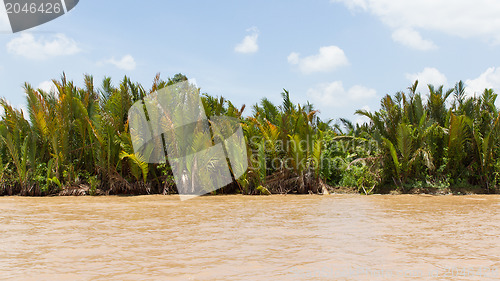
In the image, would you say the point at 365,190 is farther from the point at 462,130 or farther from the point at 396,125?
the point at 462,130

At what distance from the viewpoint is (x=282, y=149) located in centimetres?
1238

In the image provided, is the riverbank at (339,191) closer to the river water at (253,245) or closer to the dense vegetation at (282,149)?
the dense vegetation at (282,149)

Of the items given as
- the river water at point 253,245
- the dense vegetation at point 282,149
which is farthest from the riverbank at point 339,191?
the river water at point 253,245

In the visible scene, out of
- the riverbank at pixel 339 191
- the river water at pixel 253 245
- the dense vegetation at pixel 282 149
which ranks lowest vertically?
the river water at pixel 253 245

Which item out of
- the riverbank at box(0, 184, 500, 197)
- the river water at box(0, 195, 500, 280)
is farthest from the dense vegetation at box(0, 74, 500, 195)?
the river water at box(0, 195, 500, 280)

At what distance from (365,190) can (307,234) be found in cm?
779

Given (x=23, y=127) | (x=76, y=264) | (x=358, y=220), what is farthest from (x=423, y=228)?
(x=23, y=127)

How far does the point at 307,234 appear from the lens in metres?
5.25

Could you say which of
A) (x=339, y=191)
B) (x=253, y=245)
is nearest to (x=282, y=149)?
(x=339, y=191)

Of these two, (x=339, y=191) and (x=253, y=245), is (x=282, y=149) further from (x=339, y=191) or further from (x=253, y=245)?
(x=253, y=245)

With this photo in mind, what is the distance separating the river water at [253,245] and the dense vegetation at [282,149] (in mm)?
4569

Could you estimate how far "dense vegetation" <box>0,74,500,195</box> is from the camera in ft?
40.0

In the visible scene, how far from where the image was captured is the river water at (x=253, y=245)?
347 cm

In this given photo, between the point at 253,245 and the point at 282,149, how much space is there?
790 centimetres
